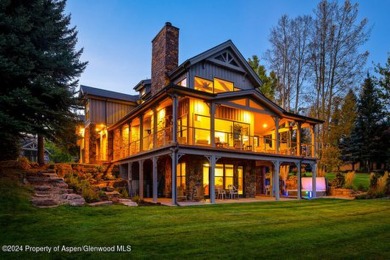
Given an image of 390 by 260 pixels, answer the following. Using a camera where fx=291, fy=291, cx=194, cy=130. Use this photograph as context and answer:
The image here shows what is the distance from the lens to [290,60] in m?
28.0

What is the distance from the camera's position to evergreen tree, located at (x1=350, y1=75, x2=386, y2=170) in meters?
39.1

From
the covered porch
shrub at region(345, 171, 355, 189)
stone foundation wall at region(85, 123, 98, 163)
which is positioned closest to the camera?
the covered porch

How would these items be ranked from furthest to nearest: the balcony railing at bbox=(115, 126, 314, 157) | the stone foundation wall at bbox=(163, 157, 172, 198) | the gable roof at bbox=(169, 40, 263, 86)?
the stone foundation wall at bbox=(163, 157, 172, 198) < the gable roof at bbox=(169, 40, 263, 86) < the balcony railing at bbox=(115, 126, 314, 157)

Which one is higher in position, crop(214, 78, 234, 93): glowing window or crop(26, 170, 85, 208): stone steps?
crop(214, 78, 234, 93): glowing window

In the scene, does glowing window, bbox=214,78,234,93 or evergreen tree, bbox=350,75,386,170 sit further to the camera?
evergreen tree, bbox=350,75,386,170

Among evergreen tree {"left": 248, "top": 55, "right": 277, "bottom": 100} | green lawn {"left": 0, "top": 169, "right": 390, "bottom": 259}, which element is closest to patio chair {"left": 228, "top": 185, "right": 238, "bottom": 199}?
green lawn {"left": 0, "top": 169, "right": 390, "bottom": 259}

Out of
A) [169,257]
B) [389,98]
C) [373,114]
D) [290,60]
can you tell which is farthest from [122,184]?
[373,114]

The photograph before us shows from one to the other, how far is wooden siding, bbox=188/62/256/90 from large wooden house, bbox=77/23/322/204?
6 centimetres

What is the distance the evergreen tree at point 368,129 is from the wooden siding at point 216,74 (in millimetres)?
25776

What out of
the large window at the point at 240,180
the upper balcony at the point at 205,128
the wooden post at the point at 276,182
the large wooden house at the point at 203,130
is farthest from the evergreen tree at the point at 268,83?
the wooden post at the point at 276,182

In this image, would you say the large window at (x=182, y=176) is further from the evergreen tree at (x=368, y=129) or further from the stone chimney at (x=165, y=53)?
the evergreen tree at (x=368, y=129)

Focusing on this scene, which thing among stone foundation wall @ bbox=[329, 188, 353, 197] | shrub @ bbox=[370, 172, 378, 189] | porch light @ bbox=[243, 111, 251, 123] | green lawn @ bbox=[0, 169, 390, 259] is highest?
porch light @ bbox=[243, 111, 251, 123]

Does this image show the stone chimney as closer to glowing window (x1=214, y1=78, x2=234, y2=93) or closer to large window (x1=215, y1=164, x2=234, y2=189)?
glowing window (x1=214, y1=78, x2=234, y2=93)

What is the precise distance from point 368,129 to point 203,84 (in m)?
30.9
